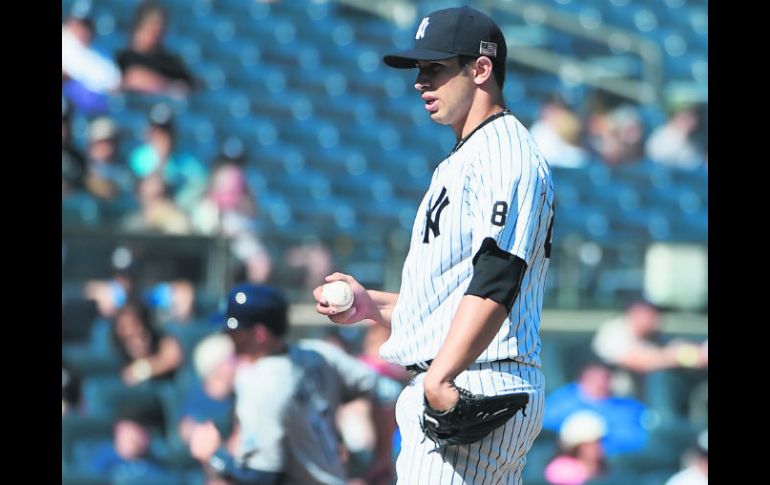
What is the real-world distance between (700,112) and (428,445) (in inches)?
309

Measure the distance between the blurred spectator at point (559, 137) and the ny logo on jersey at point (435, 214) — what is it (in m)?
6.76

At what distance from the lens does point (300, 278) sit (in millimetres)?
6188

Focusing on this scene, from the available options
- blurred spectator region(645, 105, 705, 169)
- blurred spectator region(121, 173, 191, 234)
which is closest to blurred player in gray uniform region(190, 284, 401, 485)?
blurred spectator region(121, 173, 191, 234)

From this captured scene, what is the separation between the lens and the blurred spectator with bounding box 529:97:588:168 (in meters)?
9.30

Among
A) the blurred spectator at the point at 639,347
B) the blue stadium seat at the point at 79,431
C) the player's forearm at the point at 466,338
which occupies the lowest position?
the blue stadium seat at the point at 79,431

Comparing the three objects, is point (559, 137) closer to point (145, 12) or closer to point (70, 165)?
point (145, 12)

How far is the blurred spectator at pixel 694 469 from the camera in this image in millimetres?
5984

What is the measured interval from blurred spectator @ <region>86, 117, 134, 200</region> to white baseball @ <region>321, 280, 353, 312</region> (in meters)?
4.53

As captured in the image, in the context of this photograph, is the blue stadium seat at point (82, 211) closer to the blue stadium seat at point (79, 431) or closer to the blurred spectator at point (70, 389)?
the blurred spectator at point (70, 389)

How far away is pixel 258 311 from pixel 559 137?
5462 millimetres

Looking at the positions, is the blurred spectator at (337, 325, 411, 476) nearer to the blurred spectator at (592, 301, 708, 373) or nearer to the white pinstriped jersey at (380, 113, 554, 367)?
the blurred spectator at (592, 301, 708, 373)

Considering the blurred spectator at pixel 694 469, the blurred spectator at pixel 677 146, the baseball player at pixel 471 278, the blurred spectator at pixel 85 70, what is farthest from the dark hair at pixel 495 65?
the blurred spectator at pixel 677 146

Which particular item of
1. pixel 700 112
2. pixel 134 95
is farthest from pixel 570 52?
pixel 134 95

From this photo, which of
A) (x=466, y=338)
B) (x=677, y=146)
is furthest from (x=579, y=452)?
(x=677, y=146)
